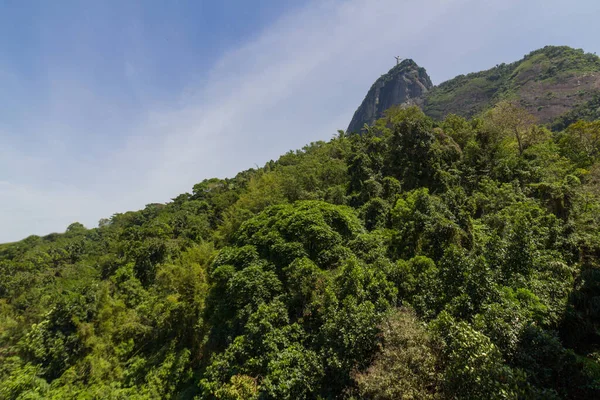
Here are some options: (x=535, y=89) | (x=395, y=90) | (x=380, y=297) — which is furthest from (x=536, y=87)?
(x=380, y=297)

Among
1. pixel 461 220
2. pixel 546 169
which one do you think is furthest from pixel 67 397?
pixel 546 169

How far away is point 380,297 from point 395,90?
139 meters

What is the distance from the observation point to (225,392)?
1037 centimetres

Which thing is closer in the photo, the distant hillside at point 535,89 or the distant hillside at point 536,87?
the distant hillside at point 535,89

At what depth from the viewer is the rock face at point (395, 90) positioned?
129 metres

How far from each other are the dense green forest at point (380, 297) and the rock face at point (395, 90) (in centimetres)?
10867

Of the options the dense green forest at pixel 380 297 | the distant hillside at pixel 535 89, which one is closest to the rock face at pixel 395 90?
the distant hillside at pixel 535 89

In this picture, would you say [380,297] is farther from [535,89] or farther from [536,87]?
[536,87]

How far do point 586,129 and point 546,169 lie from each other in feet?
42.0

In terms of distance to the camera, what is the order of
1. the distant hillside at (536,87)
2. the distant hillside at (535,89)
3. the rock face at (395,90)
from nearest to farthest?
the distant hillside at (535,89) < the distant hillside at (536,87) < the rock face at (395,90)

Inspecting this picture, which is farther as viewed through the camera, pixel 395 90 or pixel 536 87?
pixel 395 90

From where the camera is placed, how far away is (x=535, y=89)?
272ft

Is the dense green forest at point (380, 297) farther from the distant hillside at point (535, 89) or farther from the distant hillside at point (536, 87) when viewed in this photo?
the distant hillside at point (536, 87)

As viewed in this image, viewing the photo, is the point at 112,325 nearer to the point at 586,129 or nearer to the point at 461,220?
the point at 461,220
